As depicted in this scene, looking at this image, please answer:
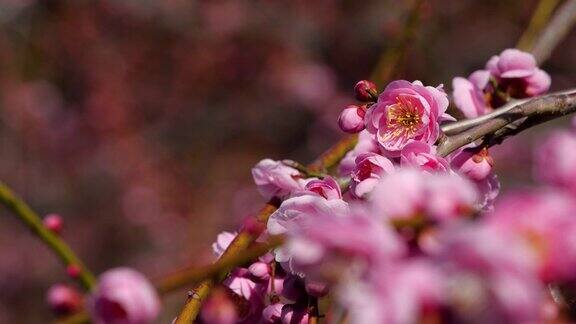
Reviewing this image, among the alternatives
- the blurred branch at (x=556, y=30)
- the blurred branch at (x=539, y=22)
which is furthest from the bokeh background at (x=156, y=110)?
the blurred branch at (x=556, y=30)

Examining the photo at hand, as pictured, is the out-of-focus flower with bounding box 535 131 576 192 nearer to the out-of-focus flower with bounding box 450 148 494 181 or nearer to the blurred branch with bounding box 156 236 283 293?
the blurred branch with bounding box 156 236 283 293

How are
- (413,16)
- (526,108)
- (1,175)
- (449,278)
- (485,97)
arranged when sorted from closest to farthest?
(449,278)
(526,108)
(485,97)
(413,16)
(1,175)

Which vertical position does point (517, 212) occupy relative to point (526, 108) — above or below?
above

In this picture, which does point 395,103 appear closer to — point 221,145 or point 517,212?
point 517,212

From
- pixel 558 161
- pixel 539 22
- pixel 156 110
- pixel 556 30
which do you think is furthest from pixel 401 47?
pixel 156 110

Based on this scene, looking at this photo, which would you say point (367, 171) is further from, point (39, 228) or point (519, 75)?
point (39, 228)

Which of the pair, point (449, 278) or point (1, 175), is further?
point (1, 175)

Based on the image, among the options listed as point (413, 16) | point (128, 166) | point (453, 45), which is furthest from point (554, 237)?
point (128, 166)

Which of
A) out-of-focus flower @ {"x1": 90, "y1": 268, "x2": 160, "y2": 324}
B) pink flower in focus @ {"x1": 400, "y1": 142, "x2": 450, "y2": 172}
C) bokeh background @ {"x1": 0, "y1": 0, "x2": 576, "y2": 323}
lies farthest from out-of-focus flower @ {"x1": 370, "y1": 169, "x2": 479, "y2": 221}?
bokeh background @ {"x1": 0, "y1": 0, "x2": 576, "y2": 323}

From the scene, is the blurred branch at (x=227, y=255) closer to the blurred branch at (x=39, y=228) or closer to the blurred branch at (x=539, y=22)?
the blurred branch at (x=39, y=228)
